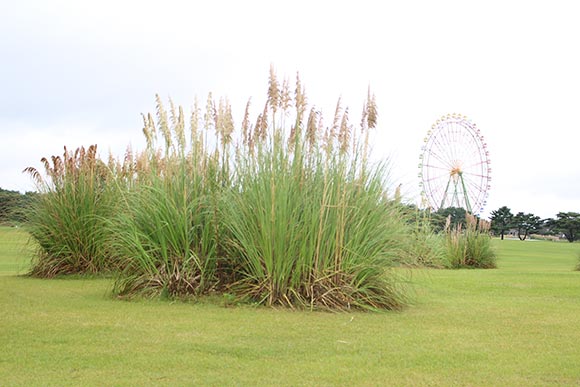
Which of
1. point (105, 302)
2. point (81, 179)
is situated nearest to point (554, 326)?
point (105, 302)

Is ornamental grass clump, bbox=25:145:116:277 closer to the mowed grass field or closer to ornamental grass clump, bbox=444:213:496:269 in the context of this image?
the mowed grass field

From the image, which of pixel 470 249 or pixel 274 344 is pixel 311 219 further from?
pixel 470 249

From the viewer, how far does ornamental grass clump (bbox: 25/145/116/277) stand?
30.5ft

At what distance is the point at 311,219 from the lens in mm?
6195

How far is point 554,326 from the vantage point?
5.81 metres

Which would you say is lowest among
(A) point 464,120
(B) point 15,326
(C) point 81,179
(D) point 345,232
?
(B) point 15,326

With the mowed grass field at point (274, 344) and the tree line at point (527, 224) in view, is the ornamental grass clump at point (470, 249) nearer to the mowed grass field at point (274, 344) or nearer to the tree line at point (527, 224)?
the mowed grass field at point (274, 344)

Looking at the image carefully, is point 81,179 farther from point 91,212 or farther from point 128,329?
point 128,329

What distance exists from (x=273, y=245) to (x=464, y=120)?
32299 mm

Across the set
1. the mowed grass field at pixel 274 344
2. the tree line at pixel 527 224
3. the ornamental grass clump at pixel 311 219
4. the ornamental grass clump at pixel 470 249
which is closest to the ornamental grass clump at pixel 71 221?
the mowed grass field at pixel 274 344

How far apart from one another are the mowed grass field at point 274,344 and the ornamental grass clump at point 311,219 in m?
0.36

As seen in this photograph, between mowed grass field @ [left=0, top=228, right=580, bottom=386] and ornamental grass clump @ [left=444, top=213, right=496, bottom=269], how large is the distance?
32.2 feet

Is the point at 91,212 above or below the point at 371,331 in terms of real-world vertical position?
above

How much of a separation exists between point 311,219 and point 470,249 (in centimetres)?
1201
